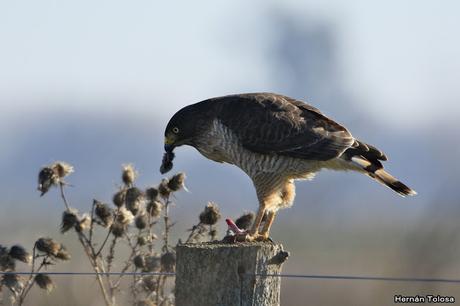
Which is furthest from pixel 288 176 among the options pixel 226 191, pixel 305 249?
pixel 226 191

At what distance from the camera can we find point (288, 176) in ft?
30.0

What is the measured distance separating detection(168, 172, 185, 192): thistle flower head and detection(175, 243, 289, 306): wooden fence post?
215cm

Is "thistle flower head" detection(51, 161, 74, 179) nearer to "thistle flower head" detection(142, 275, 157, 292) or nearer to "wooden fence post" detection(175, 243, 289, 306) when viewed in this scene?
"thistle flower head" detection(142, 275, 157, 292)

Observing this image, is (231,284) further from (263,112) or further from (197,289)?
(263,112)

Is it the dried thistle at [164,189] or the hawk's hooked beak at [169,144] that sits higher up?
the hawk's hooked beak at [169,144]

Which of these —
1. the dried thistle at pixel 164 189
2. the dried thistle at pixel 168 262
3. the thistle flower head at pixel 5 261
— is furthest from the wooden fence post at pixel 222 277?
the dried thistle at pixel 164 189

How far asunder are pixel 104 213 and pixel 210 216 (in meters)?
0.82

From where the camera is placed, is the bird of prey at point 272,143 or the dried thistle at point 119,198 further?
the dried thistle at point 119,198

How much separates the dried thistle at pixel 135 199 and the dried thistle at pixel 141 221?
0.31ft

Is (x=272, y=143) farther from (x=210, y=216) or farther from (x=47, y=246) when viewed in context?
(x=47, y=246)

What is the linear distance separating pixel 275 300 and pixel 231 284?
0.30 m

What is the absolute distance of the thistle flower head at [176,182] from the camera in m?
9.03

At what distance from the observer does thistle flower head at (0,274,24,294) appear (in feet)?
28.2

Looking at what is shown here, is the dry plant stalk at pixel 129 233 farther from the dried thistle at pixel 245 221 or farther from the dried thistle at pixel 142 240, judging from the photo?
the dried thistle at pixel 245 221
